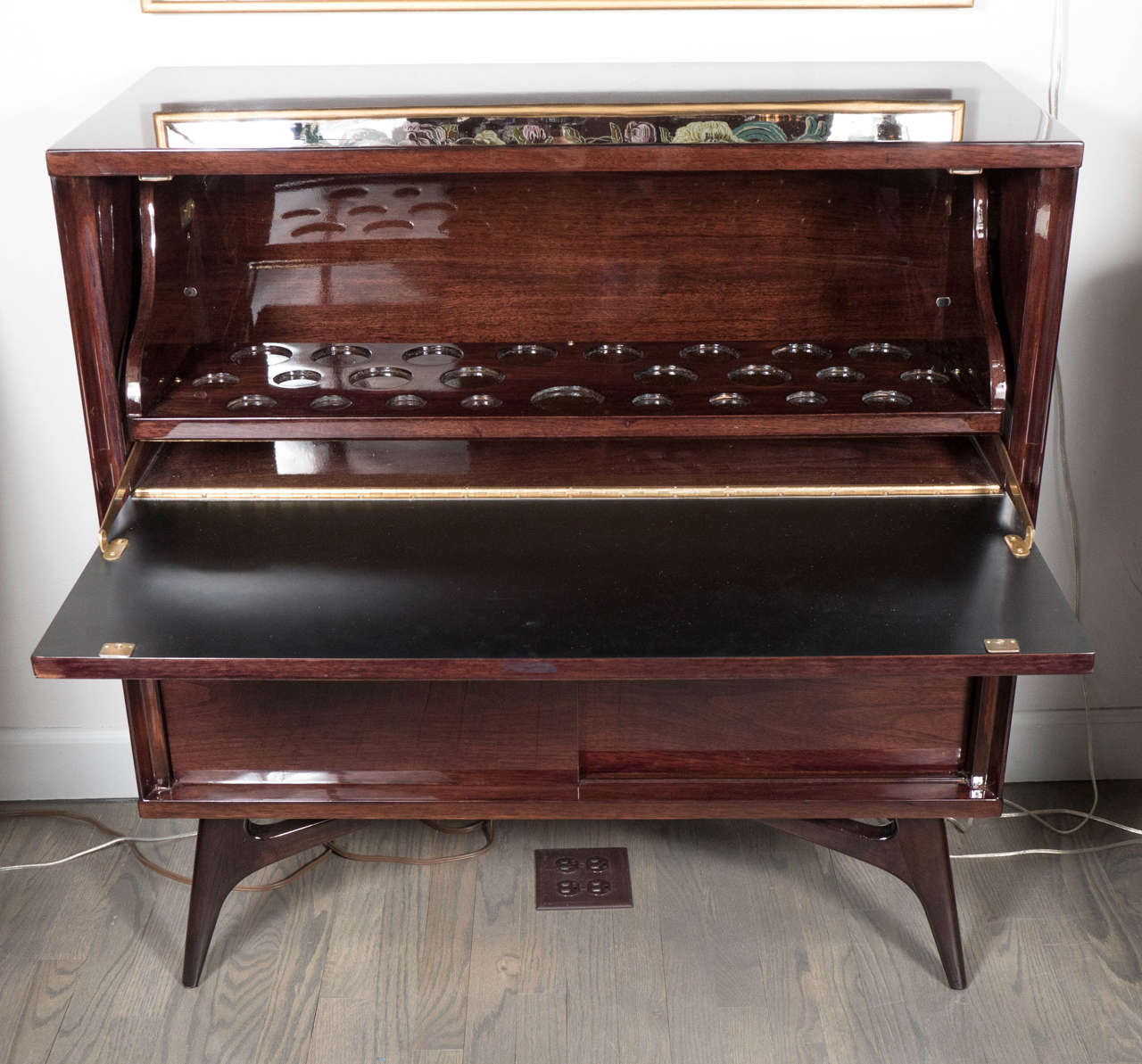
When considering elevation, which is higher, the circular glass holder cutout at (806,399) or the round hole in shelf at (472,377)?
the round hole in shelf at (472,377)

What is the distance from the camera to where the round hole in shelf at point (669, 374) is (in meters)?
1.57

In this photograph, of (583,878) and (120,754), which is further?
(120,754)

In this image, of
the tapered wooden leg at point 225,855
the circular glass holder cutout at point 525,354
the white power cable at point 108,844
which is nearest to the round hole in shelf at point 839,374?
the circular glass holder cutout at point 525,354

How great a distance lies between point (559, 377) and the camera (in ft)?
5.20

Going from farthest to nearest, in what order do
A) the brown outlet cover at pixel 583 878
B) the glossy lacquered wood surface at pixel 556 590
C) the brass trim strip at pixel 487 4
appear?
the brown outlet cover at pixel 583 878, the brass trim strip at pixel 487 4, the glossy lacquered wood surface at pixel 556 590

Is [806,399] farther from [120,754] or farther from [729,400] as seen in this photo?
[120,754]

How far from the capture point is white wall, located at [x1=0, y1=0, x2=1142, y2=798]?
1.76 m

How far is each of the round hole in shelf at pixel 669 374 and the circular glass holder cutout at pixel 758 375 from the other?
5 cm

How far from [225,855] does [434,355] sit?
32.3 inches

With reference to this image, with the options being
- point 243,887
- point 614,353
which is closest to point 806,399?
point 614,353

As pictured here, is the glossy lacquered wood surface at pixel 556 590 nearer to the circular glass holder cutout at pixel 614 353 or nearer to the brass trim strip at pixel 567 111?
the circular glass holder cutout at pixel 614 353

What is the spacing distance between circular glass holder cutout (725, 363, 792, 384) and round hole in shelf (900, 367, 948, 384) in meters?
0.15

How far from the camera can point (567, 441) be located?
172 centimetres

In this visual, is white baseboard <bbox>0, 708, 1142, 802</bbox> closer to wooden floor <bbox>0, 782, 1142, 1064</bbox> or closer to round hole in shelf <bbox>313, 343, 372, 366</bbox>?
wooden floor <bbox>0, 782, 1142, 1064</bbox>
